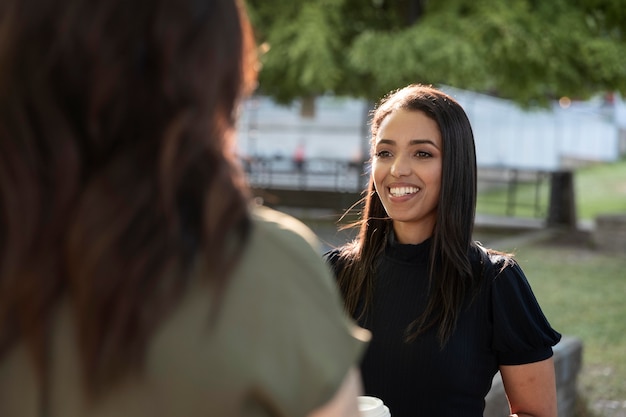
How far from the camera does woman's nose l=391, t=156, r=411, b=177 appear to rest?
2895 millimetres

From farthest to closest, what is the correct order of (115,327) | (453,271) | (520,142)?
(520,142)
(453,271)
(115,327)

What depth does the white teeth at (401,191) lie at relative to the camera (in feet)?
9.55

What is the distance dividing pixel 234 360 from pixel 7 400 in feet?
1.06

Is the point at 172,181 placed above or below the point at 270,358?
above

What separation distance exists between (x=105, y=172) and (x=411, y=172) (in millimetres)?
1810

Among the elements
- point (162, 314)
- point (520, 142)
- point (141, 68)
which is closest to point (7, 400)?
point (162, 314)

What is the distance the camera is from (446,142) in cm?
288

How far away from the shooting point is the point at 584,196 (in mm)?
27406

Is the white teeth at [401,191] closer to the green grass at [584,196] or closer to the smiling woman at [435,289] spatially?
the smiling woman at [435,289]

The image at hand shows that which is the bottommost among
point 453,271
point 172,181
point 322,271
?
point 453,271

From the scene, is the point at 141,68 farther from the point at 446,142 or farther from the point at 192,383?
the point at 446,142

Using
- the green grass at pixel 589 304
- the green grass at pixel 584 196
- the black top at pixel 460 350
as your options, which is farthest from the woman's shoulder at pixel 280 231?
the green grass at pixel 584 196

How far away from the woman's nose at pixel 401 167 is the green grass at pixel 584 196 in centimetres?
1685

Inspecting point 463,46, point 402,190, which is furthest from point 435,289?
point 463,46
